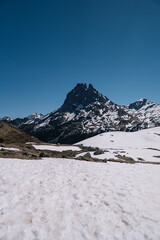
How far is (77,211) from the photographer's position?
6.16 meters

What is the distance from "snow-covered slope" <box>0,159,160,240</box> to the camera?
469 centimetres

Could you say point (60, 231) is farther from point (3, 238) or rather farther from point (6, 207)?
point (6, 207)

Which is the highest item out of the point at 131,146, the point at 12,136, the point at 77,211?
the point at 12,136

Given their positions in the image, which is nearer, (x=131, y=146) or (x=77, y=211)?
(x=77, y=211)

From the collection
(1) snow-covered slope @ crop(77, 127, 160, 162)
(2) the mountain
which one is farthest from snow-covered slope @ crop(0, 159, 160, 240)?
(2) the mountain

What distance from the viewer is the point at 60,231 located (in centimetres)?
479

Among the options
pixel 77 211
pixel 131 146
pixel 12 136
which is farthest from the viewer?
pixel 131 146

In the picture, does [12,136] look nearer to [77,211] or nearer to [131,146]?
[77,211]

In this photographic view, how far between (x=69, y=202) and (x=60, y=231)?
2197 mm

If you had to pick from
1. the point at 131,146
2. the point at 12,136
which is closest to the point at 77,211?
the point at 12,136

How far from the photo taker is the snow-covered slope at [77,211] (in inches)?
185

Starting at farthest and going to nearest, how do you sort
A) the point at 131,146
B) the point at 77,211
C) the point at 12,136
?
1. the point at 131,146
2. the point at 12,136
3. the point at 77,211

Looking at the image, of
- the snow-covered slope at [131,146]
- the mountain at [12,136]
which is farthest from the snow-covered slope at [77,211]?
the mountain at [12,136]

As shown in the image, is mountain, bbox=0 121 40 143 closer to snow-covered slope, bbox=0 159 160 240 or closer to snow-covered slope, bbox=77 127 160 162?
snow-covered slope, bbox=77 127 160 162
